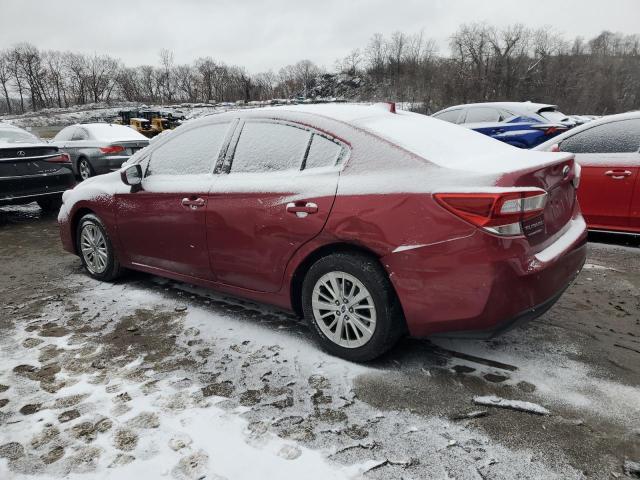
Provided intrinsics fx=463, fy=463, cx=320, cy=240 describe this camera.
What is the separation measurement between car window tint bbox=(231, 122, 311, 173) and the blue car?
22.2 ft

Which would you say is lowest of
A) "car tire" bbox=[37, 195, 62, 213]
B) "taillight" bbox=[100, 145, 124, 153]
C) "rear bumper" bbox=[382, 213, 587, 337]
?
"car tire" bbox=[37, 195, 62, 213]

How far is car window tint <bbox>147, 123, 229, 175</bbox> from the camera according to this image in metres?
3.47

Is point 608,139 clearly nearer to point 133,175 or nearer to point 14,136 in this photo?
point 133,175

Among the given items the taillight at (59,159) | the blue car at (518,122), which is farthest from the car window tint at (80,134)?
the blue car at (518,122)

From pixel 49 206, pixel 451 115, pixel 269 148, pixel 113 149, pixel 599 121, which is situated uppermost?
pixel 451 115

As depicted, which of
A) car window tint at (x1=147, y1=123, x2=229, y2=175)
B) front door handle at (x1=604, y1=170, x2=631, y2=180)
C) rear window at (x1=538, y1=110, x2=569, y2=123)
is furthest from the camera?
rear window at (x1=538, y1=110, x2=569, y2=123)

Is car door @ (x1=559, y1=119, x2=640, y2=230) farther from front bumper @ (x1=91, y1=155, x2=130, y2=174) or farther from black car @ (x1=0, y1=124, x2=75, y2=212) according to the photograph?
front bumper @ (x1=91, y1=155, x2=130, y2=174)

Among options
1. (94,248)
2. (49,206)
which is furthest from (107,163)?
(94,248)

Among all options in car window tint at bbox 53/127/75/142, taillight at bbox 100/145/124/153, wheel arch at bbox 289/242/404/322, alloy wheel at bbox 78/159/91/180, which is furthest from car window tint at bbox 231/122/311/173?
car window tint at bbox 53/127/75/142

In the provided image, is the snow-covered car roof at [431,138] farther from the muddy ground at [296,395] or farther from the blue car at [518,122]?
the blue car at [518,122]

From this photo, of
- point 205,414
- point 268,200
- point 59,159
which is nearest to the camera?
point 205,414

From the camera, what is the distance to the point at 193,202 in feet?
11.2

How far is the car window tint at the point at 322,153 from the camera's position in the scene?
2.82 meters

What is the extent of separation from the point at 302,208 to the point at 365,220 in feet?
1.45
